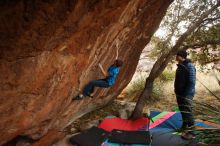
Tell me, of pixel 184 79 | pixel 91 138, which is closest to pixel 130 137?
pixel 91 138

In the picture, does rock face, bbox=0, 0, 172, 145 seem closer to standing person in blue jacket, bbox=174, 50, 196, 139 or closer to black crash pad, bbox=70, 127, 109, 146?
black crash pad, bbox=70, 127, 109, 146

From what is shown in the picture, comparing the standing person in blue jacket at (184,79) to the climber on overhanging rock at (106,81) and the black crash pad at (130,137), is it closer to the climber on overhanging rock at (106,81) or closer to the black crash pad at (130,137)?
the black crash pad at (130,137)

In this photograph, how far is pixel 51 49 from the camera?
163 inches

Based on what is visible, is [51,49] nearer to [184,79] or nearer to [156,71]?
[184,79]

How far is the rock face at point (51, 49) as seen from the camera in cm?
344

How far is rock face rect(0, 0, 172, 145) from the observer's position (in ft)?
11.3

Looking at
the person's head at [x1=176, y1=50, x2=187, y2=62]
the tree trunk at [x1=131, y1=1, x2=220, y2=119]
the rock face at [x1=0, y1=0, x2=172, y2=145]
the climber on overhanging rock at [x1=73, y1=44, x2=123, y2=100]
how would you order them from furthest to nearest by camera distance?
the tree trunk at [x1=131, y1=1, x2=220, y2=119], the person's head at [x1=176, y1=50, x2=187, y2=62], the climber on overhanging rock at [x1=73, y1=44, x2=123, y2=100], the rock face at [x1=0, y1=0, x2=172, y2=145]

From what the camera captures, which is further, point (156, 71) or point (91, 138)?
point (156, 71)

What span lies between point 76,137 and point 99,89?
1.80m

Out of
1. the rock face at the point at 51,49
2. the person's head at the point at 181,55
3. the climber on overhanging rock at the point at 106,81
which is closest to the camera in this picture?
the rock face at the point at 51,49

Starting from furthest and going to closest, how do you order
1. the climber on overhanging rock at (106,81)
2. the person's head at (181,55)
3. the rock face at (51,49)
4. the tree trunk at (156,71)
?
the tree trunk at (156,71) → the person's head at (181,55) → the climber on overhanging rock at (106,81) → the rock face at (51,49)

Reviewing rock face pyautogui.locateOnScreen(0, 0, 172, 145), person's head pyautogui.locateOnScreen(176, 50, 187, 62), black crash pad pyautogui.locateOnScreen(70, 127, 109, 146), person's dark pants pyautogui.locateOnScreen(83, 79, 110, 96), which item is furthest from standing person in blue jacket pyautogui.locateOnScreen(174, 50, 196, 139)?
black crash pad pyautogui.locateOnScreen(70, 127, 109, 146)

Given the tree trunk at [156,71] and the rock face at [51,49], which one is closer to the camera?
the rock face at [51,49]

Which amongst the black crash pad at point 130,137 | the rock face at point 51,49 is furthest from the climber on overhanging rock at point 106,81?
the black crash pad at point 130,137
